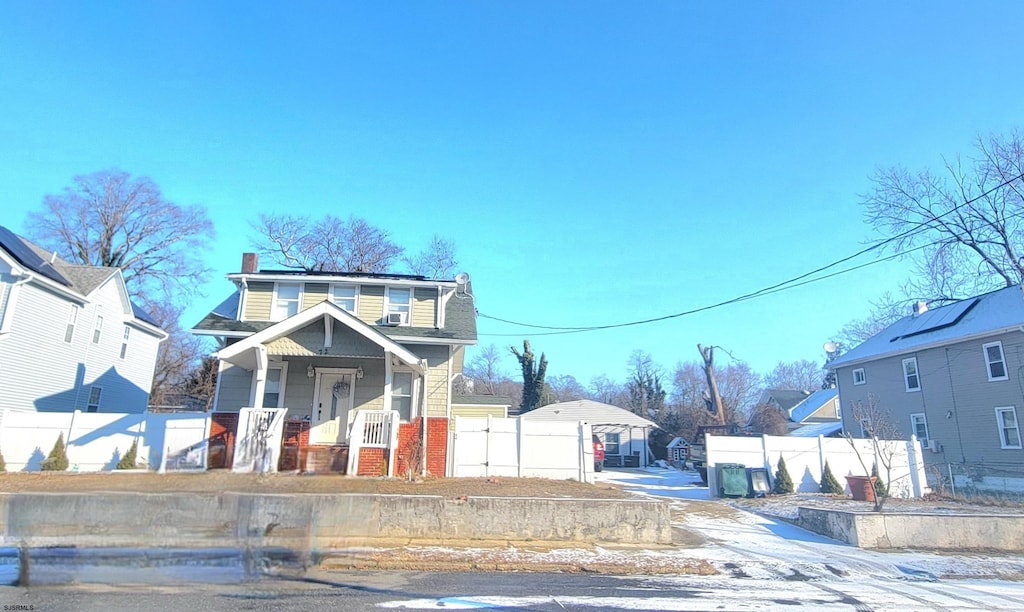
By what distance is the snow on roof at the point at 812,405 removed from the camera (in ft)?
155

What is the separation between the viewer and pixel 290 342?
14.4m

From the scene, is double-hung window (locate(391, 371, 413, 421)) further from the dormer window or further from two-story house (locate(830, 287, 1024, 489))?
two-story house (locate(830, 287, 1024, 489))

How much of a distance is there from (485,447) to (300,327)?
6.35 meters

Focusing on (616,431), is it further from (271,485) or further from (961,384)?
(271,485)

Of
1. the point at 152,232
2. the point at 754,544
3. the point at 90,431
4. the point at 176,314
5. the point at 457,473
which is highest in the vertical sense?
the point at 152,232

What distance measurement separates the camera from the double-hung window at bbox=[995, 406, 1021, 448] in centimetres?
2071

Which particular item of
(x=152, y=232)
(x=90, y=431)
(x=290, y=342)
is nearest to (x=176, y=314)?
(x=152, y=232)

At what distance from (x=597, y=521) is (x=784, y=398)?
54.3 m

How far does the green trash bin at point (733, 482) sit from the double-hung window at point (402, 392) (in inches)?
413

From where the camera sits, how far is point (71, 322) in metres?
21.4

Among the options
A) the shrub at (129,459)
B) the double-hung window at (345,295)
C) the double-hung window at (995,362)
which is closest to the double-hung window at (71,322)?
the shrub at (129,459)

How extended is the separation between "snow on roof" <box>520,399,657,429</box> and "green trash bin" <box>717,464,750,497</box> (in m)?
14.5

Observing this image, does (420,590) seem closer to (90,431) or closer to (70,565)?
(70,565)

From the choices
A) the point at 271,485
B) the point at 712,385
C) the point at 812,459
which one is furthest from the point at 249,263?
the point at 712,385
